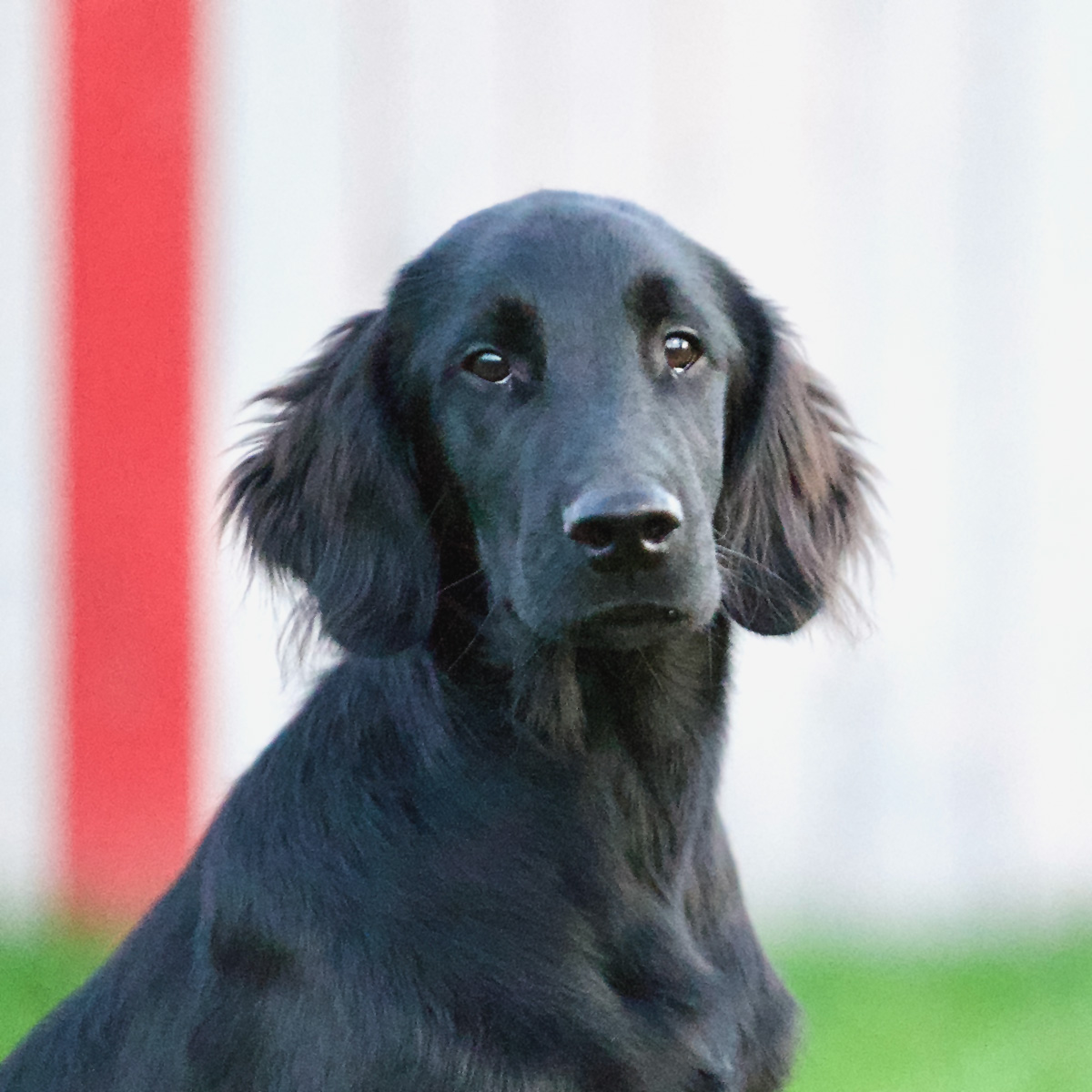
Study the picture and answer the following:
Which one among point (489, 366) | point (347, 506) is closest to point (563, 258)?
point (489, 366)

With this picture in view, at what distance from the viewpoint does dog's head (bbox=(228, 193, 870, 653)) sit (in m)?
2.38

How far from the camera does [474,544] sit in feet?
8.75

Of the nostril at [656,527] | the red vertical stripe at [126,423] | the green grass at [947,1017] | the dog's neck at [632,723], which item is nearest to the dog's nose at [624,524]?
the nostril at [656,527]

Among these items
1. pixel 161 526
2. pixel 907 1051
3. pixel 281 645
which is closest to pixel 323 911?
pixel 281 645

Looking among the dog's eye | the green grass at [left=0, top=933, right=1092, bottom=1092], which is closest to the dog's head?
the dog's eye

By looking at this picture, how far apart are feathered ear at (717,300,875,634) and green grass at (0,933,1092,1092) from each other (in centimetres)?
133

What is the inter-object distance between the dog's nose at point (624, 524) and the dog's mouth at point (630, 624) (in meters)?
0.07

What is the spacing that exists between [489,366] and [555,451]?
10.1 inches

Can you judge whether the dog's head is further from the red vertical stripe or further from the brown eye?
the red vertical stripe

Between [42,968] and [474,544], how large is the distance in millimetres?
2625

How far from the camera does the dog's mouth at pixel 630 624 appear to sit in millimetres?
2365

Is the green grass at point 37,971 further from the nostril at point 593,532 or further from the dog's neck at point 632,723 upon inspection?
the nostril at point 593,532

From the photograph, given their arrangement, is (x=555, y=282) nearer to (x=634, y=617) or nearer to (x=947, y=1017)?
(x=634, y=617)

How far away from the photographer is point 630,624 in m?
2.39
